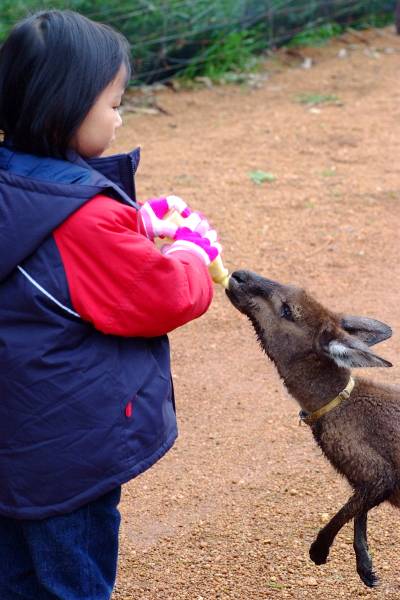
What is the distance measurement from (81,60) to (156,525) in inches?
90.1

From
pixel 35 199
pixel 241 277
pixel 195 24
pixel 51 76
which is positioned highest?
pixel 51 76

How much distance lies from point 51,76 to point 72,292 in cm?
57

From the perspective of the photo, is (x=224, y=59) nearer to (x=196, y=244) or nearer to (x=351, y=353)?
(x=351, y=353)

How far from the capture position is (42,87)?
2635 millimetres

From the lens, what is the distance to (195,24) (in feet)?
34.9

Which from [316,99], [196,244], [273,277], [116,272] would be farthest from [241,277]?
[316,99]

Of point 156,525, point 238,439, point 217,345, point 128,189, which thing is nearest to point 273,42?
point 217,345

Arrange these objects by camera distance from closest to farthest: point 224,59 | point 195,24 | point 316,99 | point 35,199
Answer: point 35,199 → point 316,99 → point 195,24 → point 224,59

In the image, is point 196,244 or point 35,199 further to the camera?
point 196,244

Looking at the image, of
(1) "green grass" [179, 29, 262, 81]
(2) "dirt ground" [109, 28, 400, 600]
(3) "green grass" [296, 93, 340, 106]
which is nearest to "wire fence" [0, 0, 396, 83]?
(1) "green grass" [179, 29, 262, 81]

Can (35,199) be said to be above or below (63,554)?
above

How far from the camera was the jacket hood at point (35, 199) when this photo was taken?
8.57 ft

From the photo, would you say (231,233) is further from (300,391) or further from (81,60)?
(81,60)

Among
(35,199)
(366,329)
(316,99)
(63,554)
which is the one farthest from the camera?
(316,99)
